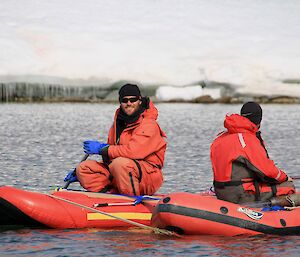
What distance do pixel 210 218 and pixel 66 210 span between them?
7.31 feet

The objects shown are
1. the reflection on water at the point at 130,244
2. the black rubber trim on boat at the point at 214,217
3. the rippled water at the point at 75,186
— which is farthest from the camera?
the black rubber trim on boat at the point at 214,217

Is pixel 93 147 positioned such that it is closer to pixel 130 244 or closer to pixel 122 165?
pixel 122 165

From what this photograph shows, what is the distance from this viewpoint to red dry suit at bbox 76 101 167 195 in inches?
508

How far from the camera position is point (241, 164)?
12188 mm

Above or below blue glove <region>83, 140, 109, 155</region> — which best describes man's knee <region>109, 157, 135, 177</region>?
below

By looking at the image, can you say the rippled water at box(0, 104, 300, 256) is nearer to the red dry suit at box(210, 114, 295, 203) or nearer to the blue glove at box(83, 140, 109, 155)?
the red dry suit at box(210, 114, 295, 203)

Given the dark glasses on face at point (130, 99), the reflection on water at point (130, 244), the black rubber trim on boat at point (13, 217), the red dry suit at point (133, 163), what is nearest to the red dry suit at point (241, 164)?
the reflection on water at point (130, 244)

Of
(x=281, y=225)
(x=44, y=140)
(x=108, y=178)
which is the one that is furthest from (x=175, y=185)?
(x=44, y=140)

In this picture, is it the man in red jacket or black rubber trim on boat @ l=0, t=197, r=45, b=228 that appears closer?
the man in red jacket

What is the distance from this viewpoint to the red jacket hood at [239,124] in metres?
12.2

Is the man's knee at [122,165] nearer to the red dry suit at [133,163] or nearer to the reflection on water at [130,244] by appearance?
the red dry suit at [133,163]

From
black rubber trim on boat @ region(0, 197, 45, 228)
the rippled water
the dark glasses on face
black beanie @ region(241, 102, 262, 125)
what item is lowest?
the rippled water

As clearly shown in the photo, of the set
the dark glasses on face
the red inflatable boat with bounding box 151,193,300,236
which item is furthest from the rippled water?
the dark glasses on face

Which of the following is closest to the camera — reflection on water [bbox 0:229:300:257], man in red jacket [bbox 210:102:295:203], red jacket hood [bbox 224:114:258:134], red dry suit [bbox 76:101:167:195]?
reflection on water [bbox 0:229:300:257]
